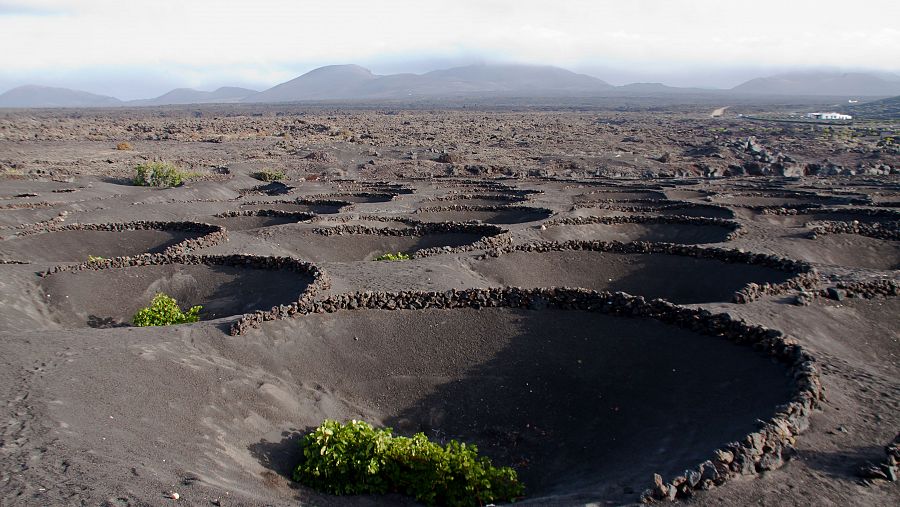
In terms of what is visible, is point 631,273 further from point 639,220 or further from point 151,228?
point 151,228

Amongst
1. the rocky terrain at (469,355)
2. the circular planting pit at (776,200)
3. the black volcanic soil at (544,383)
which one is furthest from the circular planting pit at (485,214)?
the black volcanic soil at (544,383)

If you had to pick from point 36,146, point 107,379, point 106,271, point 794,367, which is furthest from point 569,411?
point 36,146

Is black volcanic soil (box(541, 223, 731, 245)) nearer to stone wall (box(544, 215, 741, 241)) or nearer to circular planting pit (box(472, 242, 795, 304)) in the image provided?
stone wall (box(544, 215, 741, 241))

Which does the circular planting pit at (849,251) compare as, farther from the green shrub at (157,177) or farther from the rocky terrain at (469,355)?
the green shrub at (157,177)

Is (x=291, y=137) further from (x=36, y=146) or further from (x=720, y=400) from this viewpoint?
(x=720, y=400)

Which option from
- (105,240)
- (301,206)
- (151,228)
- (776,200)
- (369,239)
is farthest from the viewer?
(776,200)

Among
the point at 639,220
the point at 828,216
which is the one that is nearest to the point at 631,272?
the point at 639,220
